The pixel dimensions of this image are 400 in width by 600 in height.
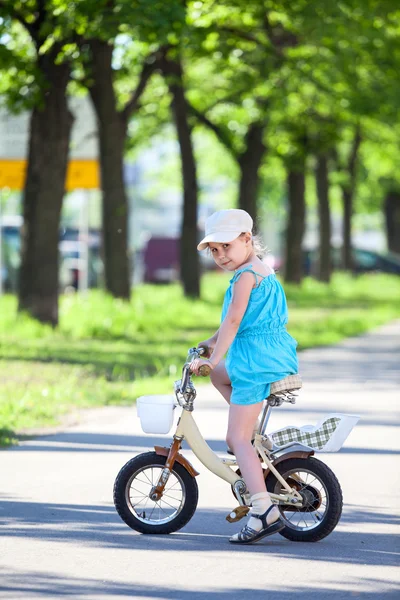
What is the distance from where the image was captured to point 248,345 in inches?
266

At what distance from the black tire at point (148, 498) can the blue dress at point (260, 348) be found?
0.48 m

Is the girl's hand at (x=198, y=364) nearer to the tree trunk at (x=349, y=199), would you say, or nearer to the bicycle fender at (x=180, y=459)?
the bicycle fender at (x=180, y=459)

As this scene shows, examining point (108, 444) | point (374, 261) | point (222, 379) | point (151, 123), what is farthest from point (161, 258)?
point (222, 379)

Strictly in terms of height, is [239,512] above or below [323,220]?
below

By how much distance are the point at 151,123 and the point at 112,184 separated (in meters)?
11.3

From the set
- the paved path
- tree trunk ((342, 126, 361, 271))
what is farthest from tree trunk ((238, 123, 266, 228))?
the paved path

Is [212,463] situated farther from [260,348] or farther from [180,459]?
[260,348]

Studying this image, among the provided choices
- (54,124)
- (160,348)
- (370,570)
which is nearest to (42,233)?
(54,124)

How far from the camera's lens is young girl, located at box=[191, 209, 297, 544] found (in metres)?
6.68

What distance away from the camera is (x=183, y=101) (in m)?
29.3

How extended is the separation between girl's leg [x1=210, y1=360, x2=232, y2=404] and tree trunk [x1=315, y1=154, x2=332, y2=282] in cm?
3538

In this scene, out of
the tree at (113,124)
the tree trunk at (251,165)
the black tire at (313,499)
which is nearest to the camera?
the black tire at (313,499)

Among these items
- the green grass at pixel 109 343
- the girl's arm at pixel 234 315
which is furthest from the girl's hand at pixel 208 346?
the green grass at pixel 109 343

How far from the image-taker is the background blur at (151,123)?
18.3 meters
